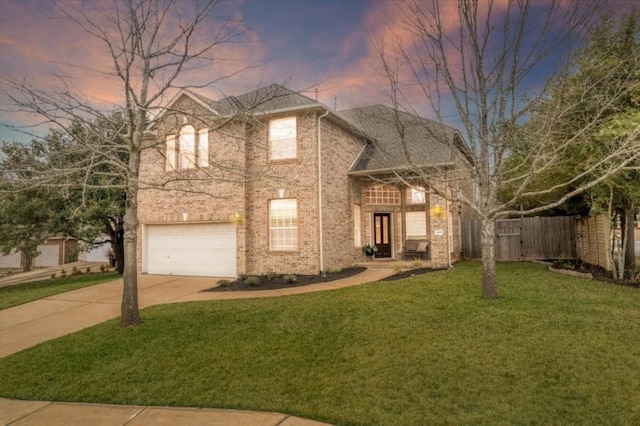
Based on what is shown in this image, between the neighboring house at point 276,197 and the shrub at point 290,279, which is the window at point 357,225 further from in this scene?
the shrub at point 290,279

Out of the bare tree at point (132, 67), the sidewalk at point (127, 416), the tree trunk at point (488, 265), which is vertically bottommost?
the sidewalk at point (127, 416)

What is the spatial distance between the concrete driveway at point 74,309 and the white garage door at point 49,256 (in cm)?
2109

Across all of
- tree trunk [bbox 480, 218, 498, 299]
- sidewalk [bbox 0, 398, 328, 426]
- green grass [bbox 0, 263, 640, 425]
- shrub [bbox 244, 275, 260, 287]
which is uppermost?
tree trunk [bbox 480, 218, 498, 299]

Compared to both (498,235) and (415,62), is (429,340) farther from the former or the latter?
(498,235)

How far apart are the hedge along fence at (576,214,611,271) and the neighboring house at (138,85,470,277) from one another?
4.81 metres

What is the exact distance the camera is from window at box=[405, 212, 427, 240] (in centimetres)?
1692

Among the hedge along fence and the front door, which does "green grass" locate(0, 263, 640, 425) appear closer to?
the hedge along fence

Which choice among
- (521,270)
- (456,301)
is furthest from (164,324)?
(521,270)

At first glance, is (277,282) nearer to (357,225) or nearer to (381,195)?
(357,225)

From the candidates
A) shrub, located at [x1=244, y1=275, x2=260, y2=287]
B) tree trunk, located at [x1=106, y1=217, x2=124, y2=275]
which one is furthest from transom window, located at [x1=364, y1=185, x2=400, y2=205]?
tree trunk, located at [x1=106, y1=217, x2=124, y2=275]

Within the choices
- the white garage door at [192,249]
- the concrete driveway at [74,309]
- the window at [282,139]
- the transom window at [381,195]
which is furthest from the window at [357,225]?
the concrete driveway at [74,309]

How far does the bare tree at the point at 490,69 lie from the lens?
763 cm

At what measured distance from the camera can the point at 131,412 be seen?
439 cm

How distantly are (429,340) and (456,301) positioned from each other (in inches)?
98.9
